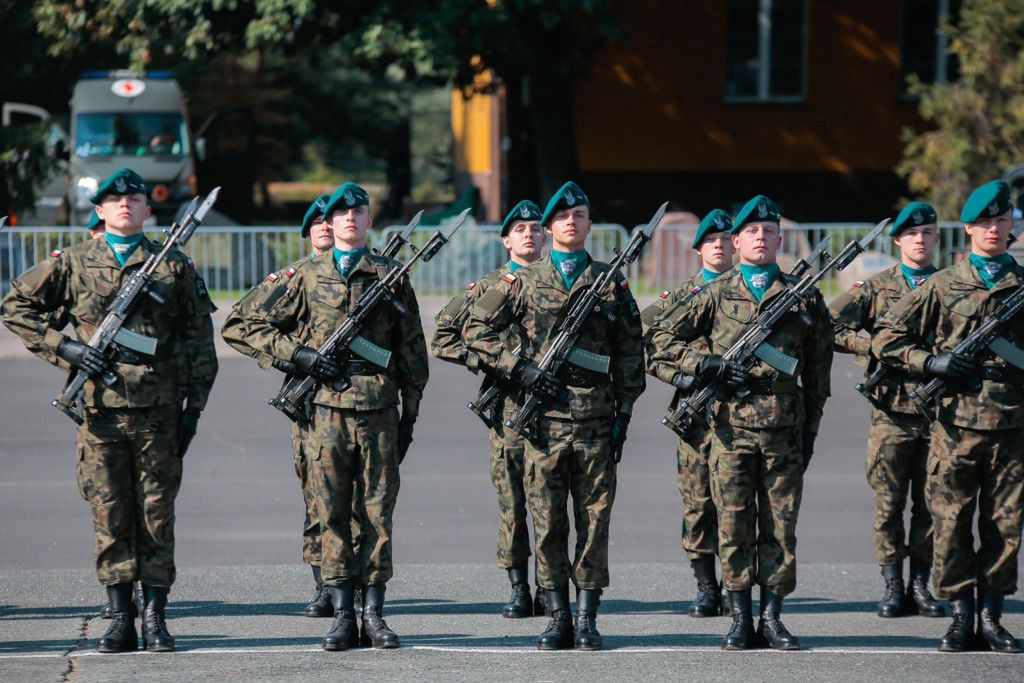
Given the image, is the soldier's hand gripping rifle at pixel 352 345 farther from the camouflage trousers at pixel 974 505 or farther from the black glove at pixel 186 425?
the camouflage trousers at pixel 974 505

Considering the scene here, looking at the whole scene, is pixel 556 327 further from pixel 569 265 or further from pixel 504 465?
pixel 504 465

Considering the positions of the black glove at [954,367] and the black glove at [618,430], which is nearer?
the black glove at [954,367]

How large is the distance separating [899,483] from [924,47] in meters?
21.9

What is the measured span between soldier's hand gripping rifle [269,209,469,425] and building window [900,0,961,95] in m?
22.6

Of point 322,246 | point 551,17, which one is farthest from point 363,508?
point 551,17

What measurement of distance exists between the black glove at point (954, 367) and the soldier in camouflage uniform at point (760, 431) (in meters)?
0.51

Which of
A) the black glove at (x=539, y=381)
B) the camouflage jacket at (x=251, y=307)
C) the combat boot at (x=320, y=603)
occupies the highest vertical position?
the camouflage jacket at (x=251, y=307)

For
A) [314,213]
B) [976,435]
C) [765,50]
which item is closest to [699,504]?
[976,435]

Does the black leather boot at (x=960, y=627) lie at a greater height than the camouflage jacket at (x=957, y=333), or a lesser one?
lesser

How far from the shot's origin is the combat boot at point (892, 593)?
24.9 ft

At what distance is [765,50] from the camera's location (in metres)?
27.8

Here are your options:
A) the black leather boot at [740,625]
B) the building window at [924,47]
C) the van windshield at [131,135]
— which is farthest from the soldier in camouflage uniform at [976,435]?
the building window at [924,47]

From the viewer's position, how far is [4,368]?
53.1ft

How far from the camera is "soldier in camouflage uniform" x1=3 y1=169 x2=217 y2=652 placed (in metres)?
6.79
